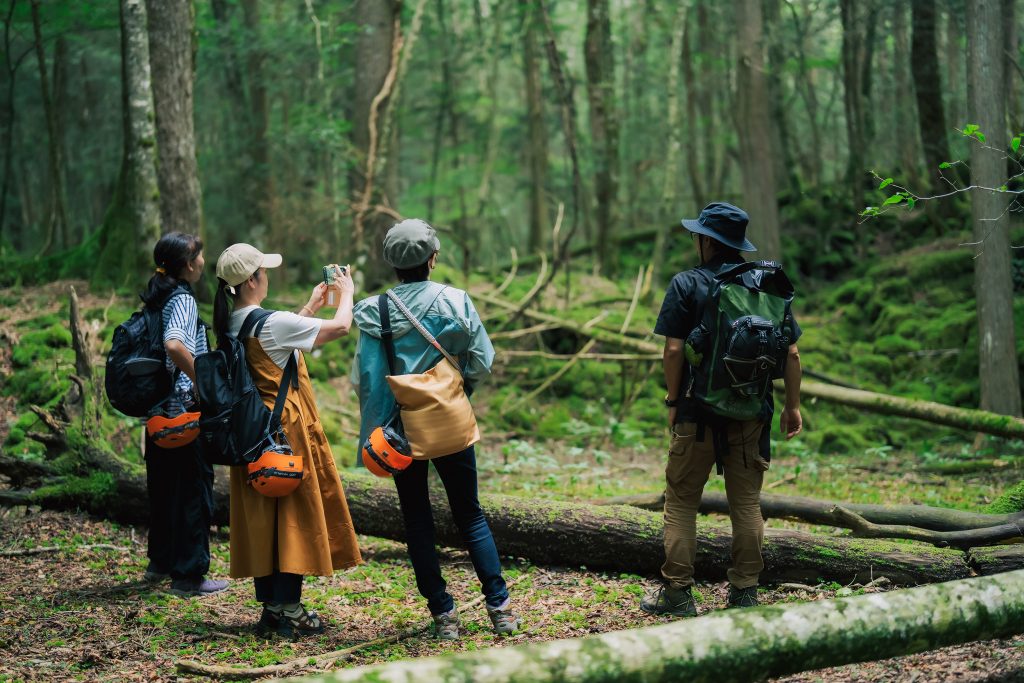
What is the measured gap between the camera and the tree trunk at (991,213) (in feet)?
26.8

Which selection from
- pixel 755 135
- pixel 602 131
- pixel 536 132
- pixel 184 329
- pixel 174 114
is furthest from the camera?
pixel 536 132

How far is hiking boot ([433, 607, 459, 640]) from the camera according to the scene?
4621 millimetres

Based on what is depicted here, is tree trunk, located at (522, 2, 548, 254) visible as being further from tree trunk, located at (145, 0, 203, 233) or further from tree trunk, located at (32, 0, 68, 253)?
tree trunk, located at (145, 0, 203, 233)

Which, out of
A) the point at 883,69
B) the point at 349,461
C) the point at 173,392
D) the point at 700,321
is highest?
the point at 883,69

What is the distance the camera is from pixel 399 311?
14.9ft

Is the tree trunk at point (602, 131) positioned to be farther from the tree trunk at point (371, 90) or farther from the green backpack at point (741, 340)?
the green backpack at point (741, 340)

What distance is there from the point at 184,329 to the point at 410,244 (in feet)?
5.31

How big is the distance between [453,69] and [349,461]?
54.9 ft

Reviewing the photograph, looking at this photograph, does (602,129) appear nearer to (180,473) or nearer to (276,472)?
(180,473)

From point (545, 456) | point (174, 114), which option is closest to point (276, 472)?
point (545, 456)

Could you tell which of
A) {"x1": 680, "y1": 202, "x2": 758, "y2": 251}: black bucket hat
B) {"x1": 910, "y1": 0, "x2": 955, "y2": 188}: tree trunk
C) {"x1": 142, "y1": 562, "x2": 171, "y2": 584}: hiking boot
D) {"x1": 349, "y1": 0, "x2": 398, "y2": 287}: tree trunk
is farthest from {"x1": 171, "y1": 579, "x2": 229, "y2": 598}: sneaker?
{"x1": 910, "y1": 0, "x2": 955, "y2": 188}: tree trunk

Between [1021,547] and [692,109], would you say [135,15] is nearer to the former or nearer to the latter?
[1021,547]

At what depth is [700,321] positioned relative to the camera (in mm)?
4648

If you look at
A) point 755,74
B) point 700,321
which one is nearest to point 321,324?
point 700,321
